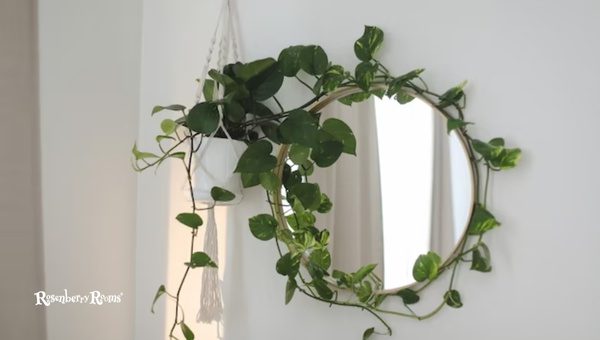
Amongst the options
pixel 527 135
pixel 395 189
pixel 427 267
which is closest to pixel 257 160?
pixel 395 189

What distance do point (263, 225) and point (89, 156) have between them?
70 cm

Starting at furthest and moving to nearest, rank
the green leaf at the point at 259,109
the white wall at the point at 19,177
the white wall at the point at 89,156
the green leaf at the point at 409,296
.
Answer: the white wall at the point at 89,156
the white wall at the point at 19,177
the green leaf at the point at 259,109
the green leaf at the point at 409,296

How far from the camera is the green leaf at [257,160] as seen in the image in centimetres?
89

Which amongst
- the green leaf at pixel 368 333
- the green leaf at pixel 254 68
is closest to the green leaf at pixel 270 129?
the green leaf at pixel 254 68

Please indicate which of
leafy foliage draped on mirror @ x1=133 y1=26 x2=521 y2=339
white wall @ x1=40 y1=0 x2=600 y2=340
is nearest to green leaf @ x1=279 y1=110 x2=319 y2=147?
leafy foliage draped on mirror @ x1=133 y1=26 x2=521 y2=339

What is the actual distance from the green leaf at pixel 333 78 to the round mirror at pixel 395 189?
0.04m

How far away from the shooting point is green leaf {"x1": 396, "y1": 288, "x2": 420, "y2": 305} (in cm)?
88

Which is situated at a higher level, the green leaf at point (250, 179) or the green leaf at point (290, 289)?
the green leaf at point (250, 179)

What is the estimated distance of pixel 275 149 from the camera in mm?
1063

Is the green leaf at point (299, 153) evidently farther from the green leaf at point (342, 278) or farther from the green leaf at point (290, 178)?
the green leaf at point (342, 278)

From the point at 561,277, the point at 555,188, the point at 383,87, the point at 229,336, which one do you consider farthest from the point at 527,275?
the point at 229,336

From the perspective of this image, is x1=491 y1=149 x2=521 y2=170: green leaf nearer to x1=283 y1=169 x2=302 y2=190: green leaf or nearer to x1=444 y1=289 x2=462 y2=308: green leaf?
x1=444 y1=289 x2=462 y2=308: green leaf

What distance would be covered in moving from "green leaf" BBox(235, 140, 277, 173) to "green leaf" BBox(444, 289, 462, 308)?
412 millimetres

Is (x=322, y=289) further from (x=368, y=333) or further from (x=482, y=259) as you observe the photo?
(x=482, y=259)
